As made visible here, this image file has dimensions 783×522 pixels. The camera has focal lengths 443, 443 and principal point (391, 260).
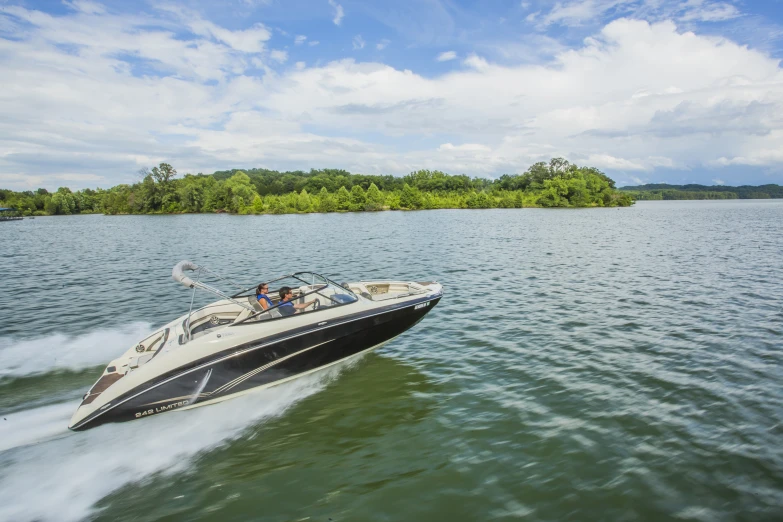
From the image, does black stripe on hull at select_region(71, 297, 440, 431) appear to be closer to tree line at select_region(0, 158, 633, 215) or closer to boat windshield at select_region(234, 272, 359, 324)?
boat windshield at select_region(234, 272, 359, 324)

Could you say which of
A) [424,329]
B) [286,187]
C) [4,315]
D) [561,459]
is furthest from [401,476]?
[286,187]

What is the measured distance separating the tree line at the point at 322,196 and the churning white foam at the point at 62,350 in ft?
353

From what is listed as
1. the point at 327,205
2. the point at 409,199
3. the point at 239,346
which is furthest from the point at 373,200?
the point at 239,346

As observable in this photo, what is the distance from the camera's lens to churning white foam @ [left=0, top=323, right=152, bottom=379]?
1026 centimetres

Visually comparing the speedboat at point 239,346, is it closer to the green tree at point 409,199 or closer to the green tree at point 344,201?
the green tree at point 344,201

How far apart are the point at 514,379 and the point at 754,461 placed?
12.7 feet

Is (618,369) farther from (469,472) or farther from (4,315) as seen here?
(4,315)

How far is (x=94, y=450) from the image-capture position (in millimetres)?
6910

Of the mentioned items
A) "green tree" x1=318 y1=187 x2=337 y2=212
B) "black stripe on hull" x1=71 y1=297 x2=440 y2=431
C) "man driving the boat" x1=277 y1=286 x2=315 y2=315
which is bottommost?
"black stripe on hull" x1=71 y1=297 x2=440 y2=431

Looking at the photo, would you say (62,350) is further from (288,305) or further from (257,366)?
(288,305)

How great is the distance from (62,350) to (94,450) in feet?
19.1

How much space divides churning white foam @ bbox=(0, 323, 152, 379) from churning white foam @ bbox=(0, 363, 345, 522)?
2491mm

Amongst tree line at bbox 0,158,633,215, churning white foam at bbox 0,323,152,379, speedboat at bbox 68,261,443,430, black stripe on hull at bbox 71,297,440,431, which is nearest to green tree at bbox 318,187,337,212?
tree line at bbox 0,158,633,215

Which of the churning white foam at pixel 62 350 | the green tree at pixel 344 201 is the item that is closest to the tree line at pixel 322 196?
the green tree at pixel 344 201
